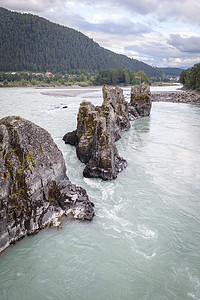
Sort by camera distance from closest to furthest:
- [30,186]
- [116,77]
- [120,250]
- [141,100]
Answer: [120,250], [30,186], [141,100], [116,77]

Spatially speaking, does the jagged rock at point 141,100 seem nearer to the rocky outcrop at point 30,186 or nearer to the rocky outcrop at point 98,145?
the rocky outcrop at point 98,145

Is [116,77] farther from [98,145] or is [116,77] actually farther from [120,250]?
[120,250]

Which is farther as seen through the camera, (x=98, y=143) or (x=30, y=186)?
(x=98, y=143)

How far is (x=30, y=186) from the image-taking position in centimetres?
1009

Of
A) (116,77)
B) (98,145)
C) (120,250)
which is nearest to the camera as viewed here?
(120,250)

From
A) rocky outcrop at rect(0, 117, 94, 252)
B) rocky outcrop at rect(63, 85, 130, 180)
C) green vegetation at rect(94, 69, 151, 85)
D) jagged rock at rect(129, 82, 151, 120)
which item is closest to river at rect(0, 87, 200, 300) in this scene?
rocky outcrop at rect(0, 117, 94, 252)

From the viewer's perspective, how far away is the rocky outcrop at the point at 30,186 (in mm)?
9219

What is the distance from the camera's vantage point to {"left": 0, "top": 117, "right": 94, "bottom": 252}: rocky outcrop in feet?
30.2

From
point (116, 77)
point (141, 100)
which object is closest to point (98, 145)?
point (141, 100)

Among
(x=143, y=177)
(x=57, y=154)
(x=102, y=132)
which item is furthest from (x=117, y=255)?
(x=102, y=132)

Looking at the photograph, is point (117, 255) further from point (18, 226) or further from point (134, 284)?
point (18, 226)

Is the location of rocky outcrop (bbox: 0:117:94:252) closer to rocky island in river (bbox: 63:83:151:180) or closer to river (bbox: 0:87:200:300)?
river (bbox: 0:87:200:300)

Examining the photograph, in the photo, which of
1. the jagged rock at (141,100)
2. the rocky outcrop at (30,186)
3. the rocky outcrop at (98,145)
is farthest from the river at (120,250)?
the jagged rock at (141,100)

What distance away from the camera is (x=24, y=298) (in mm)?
7508
